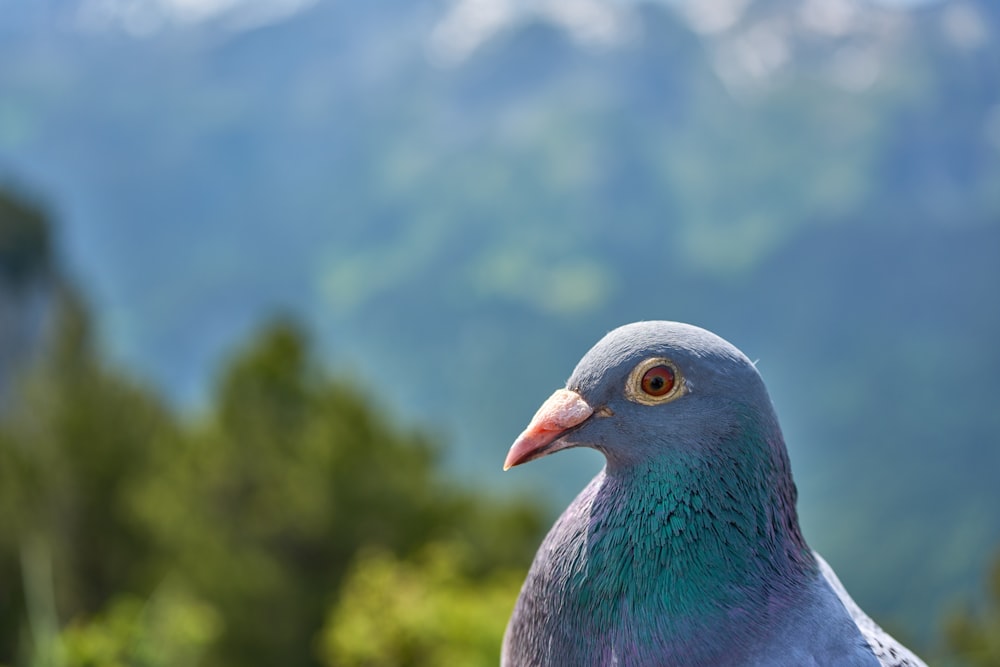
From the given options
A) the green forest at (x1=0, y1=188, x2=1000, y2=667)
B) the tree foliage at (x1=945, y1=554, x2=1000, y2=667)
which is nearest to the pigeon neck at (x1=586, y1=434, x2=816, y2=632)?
the green forest at (x1=0, y1=188, x2=1000, y2=667)

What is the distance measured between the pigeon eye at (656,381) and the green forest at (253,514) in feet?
20.7

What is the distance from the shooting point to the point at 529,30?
183ft

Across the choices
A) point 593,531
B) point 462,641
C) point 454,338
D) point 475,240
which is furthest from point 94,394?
point 475,240

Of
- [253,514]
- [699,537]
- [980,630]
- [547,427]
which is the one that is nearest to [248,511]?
[253,514]

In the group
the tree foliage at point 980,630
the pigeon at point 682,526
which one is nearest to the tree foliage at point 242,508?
the tree foliage at point 980,630

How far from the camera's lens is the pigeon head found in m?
1.83

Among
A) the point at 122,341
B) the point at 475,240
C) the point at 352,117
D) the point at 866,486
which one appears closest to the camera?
the point at 866,486

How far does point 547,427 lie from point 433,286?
49833 millimetres

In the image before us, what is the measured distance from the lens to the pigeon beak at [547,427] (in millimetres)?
1863

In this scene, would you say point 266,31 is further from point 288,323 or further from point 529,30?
point 288,323

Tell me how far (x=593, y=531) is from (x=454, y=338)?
47879 millimetres

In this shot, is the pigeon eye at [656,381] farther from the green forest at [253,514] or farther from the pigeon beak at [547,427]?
the green forest at [253,514]

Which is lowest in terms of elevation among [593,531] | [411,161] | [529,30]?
[593,531]

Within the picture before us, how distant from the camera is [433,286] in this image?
51.5m
